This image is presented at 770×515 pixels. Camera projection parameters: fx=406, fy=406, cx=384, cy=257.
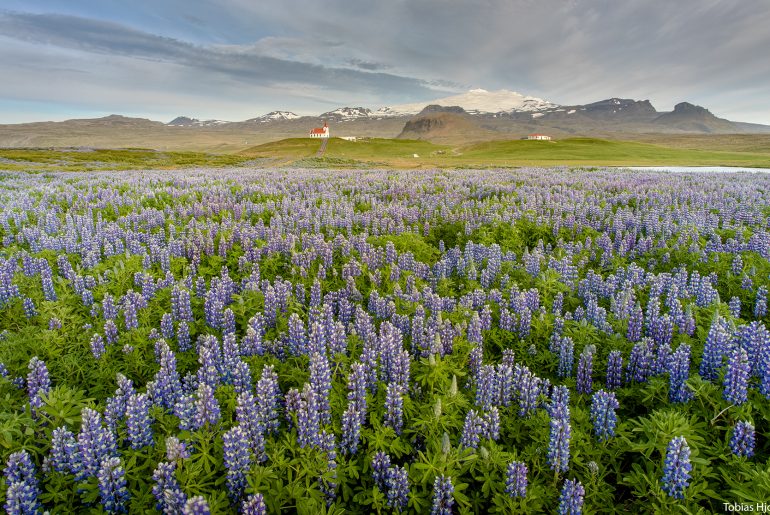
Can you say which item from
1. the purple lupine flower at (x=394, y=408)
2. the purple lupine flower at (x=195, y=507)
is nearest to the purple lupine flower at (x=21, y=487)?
the purple lupine flower at (x=195, y=507)

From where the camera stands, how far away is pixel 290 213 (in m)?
11.5

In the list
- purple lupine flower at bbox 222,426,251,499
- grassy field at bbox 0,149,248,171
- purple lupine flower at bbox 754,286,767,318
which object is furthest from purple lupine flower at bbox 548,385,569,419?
grassy field at bbox 0,149,248,171

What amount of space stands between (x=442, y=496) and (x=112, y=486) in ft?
7.30

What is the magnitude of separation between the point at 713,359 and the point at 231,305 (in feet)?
18.1

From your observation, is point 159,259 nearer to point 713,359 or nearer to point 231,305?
point 231,305

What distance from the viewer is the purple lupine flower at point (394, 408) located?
3.40 meters

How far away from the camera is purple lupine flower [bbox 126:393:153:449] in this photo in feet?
9.85

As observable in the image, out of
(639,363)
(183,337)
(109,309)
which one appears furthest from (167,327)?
(639,363)

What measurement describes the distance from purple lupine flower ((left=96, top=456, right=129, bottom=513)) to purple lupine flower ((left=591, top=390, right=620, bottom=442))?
3567 mm

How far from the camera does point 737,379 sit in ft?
11.1

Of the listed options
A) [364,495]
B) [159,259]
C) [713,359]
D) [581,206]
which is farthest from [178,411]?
[581,206]

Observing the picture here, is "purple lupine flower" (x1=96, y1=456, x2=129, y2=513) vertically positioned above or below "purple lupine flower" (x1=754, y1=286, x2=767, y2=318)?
below

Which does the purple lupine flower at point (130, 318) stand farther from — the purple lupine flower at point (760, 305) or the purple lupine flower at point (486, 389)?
the purple lupine flower at point (760, 305)

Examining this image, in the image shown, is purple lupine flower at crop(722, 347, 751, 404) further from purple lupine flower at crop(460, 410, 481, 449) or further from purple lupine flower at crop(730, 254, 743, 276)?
purple lupine flower at crop(730, 254, 743, 276)
